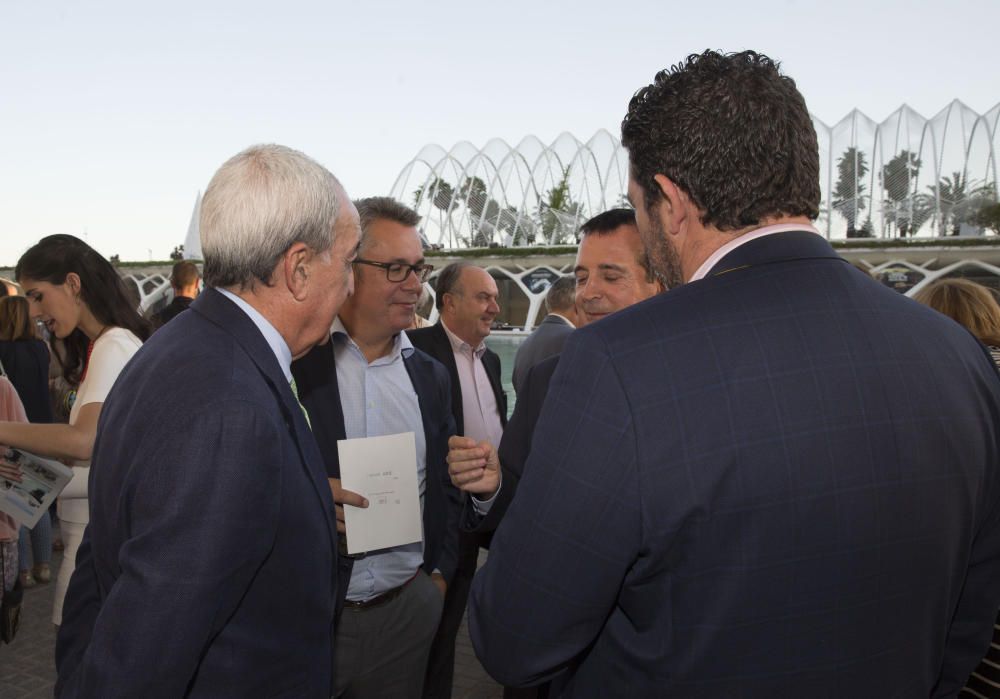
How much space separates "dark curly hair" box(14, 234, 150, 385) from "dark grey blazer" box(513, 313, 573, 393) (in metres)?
2.68

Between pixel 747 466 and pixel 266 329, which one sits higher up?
pixel 266 329

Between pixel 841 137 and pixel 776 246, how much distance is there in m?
66.8

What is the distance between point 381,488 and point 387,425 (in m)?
0.47

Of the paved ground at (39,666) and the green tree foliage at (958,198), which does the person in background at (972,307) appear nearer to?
the paved ground at (39,666)

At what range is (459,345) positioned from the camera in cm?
514

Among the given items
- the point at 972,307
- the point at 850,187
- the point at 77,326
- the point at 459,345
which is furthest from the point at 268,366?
the point at 850,187

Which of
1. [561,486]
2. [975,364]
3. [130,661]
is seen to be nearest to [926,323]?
[975,364]

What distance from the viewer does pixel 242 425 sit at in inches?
57.6

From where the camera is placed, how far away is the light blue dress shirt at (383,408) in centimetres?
278

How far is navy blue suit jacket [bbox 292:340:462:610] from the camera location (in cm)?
278

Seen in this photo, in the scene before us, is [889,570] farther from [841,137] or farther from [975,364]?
[841,137]

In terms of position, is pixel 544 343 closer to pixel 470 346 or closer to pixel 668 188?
pixel 470 346

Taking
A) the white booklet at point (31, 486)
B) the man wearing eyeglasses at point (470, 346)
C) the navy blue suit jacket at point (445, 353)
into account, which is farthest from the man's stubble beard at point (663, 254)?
the man wearing eyeglasses at point (470, 346)

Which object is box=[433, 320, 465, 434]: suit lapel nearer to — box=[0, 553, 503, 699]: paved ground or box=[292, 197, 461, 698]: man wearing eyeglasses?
box=[292, 197, 461, 698]: man wearing eyeglasses
